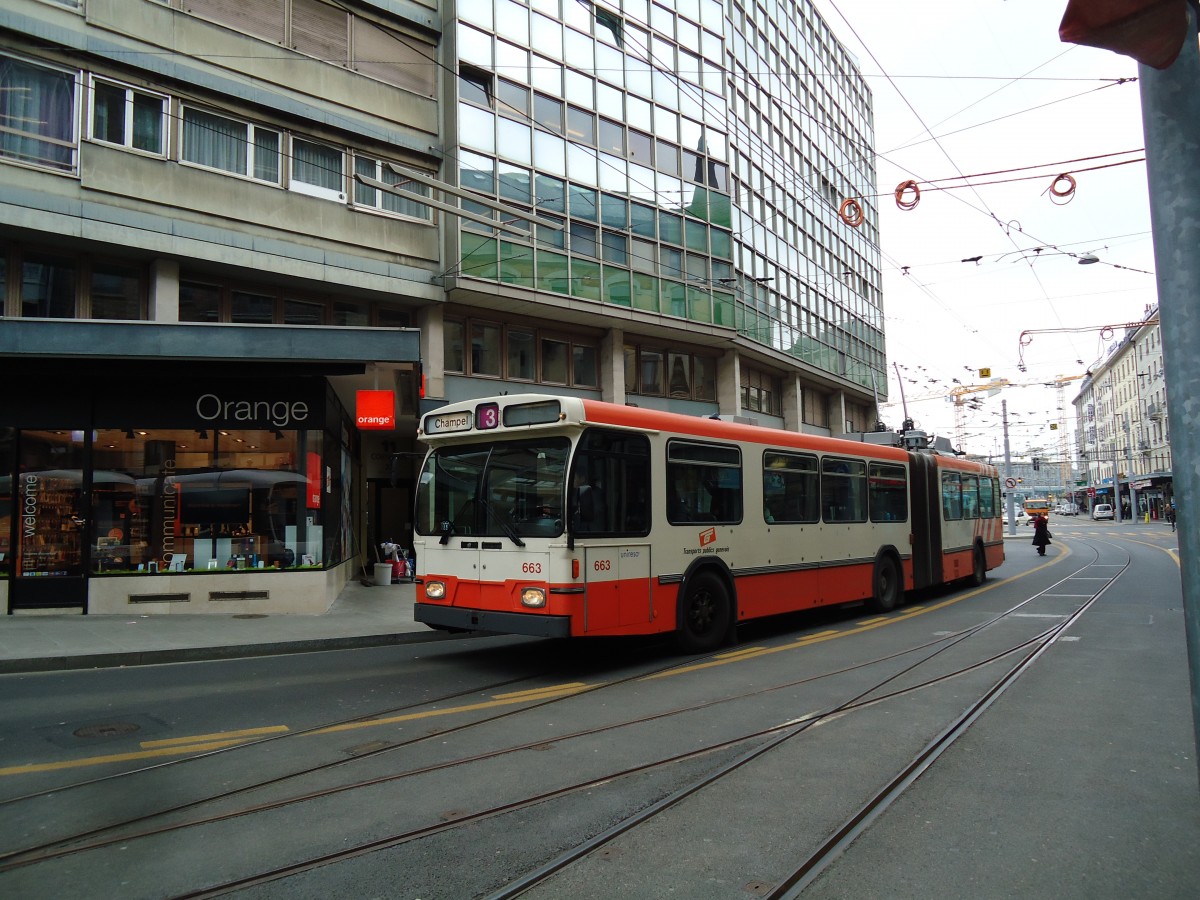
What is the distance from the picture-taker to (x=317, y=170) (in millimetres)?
18391

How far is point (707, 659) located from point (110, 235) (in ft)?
42.9

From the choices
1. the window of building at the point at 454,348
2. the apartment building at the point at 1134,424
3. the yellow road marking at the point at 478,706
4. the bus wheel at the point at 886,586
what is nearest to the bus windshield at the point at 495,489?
the yellow road marking at the point at 478,706

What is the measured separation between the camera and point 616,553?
902 centimetres

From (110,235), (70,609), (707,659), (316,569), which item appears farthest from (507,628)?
(110,235)

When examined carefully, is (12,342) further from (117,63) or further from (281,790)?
(281,790)

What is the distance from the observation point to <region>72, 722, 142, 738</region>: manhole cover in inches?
260

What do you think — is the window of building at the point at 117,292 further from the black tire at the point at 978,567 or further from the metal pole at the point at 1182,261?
the black tire at the point at 978,567

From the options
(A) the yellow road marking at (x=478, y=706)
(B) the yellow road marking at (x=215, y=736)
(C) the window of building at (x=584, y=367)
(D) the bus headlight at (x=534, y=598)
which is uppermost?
(C) the window of building at (x=584, y=367)

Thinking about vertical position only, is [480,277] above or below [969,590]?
above

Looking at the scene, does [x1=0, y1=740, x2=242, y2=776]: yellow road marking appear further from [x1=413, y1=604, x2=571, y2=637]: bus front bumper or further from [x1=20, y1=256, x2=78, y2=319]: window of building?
[x1=20, y1=256, x2=78, y2=319]: window of building

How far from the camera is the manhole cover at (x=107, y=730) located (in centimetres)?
660

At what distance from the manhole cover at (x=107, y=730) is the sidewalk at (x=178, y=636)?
362cm

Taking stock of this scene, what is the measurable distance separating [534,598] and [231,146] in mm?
13311

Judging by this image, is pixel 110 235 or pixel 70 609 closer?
pixel 70 609
